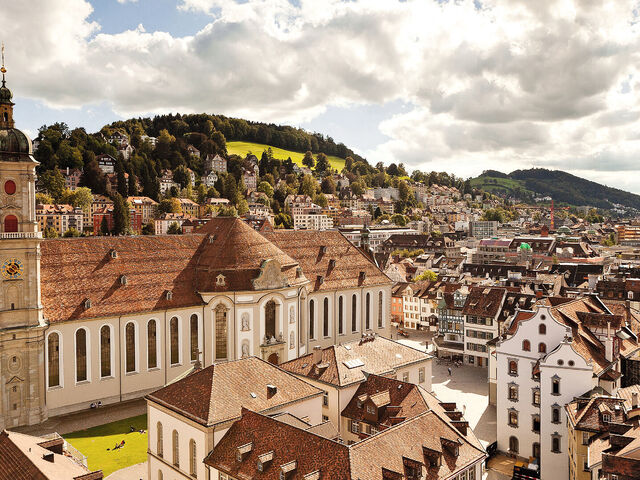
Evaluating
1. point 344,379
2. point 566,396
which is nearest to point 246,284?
point 344,379

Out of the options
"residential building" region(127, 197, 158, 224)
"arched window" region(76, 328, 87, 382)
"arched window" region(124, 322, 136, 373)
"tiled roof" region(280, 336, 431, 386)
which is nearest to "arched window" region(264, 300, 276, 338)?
"tiled roof" region(280, 336, 431, 386)

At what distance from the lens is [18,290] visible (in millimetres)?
41562

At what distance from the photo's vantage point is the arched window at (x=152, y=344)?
4747cm

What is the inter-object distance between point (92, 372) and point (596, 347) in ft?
129

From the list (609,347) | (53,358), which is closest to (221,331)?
(53,358)

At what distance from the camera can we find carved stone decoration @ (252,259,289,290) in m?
50.7

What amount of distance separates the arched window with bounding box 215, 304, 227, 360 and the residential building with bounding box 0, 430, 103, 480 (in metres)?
21.7

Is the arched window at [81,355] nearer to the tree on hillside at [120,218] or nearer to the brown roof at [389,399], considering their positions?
the brown roof at [389,399]

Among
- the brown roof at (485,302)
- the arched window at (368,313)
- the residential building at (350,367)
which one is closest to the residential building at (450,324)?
the brown roof at (485,302)

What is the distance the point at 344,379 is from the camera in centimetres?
3806

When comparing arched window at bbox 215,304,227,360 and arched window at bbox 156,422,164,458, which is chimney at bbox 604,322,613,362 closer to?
arched window at bbox 156,422,164,458

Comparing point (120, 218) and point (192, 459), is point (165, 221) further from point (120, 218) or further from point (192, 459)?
point (192, 459)

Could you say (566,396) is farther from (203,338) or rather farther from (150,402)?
(203,338)

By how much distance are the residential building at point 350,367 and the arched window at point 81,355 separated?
1628 cm
